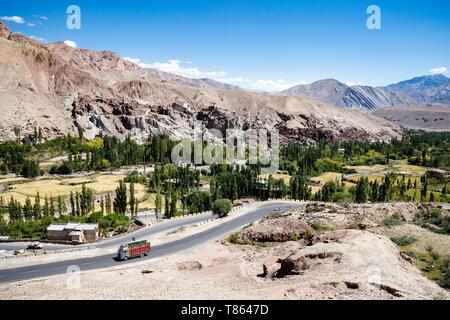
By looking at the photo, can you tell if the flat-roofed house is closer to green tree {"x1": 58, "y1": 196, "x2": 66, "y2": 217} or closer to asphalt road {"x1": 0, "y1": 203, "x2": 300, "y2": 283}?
asphalt road {"x1": 0, "y1": 203, "x2": 300, "y2": 283}

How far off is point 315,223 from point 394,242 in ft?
40.9

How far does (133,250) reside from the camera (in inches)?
1839

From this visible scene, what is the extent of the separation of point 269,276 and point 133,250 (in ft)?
64.8

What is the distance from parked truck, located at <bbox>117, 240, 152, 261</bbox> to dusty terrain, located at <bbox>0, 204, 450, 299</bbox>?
2.79 meters

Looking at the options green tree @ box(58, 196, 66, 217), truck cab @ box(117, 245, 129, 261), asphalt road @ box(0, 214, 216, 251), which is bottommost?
asphalt road @ box(0, 214, 216, 251)

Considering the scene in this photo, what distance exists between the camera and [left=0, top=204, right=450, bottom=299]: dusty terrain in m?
25.0

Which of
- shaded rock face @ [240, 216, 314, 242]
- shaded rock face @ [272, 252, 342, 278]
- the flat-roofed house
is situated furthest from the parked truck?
shaded rock face @ [272, 252, 342, 278]

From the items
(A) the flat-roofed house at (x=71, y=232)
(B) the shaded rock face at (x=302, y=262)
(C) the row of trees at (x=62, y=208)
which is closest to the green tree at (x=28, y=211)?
(C) the row of trees at (x=62, y=208)

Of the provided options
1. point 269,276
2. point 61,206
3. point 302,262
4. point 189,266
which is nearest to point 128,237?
point 189,266

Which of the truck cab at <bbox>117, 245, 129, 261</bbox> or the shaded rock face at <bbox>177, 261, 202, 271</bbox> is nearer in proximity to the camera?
the shaded rock face at <bbox>177, 261, 202, 271</bbox>

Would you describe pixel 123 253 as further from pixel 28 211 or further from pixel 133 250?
pixel 28 211

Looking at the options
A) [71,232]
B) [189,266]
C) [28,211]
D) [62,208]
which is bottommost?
[71,232]
